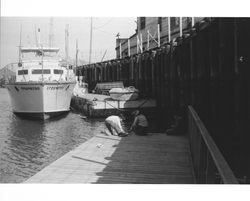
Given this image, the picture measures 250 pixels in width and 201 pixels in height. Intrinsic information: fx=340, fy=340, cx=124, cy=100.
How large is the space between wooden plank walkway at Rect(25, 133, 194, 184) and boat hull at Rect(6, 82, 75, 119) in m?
10.1

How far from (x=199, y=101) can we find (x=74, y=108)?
48.7 ft

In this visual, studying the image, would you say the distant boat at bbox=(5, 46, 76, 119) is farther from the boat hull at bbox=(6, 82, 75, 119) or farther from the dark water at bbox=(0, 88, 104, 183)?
the dark water at bbox=(0, 88, 104, 183)

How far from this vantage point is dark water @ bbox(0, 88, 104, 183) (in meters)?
9.66

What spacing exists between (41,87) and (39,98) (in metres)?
0.68

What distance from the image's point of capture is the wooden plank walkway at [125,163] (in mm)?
5984

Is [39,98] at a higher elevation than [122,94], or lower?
lower

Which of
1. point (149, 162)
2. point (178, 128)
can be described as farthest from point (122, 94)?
point (149, 162)

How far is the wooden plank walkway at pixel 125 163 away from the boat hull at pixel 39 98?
10.1 meters

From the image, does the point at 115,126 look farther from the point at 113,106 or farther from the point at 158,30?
the point at 158,30

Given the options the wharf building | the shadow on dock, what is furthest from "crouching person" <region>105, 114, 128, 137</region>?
the wharf building

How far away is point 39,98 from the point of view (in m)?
18.7

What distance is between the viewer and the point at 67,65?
70.5 feet
